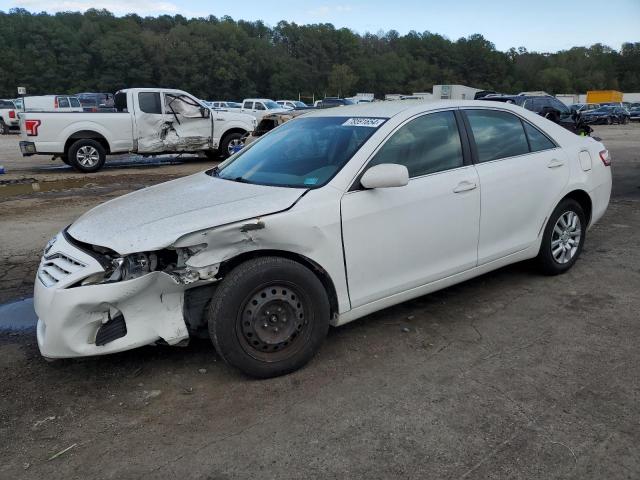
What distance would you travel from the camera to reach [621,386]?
3.01 metres

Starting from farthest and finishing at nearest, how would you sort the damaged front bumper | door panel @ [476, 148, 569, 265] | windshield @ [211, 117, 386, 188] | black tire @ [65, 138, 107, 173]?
black tire @ [65, 138, 107, 173], door panel @ [476, 148, 569, 265], windshield @ [211, 117, 386, 188], the damaged front bumper

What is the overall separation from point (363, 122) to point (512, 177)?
1.29 metres

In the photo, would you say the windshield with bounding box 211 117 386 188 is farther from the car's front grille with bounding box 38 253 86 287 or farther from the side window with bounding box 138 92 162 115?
the side window with bounding box 138 92 162 115

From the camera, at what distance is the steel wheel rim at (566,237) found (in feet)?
15.4

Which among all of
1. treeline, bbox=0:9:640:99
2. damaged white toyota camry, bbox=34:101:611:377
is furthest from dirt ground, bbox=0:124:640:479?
treeline, bbox=0:9:640:99

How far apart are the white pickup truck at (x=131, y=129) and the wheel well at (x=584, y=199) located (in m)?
10.9

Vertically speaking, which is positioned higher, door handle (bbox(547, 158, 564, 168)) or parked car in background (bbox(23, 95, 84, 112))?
parked car in background (bbox(23, 95, 84, 112))

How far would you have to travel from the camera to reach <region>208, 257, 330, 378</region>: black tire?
9.78 feet

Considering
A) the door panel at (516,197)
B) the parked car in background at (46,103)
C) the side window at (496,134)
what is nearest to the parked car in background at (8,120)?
the parked car in background at (46,103)

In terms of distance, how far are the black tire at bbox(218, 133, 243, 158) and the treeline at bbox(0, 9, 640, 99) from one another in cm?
9338


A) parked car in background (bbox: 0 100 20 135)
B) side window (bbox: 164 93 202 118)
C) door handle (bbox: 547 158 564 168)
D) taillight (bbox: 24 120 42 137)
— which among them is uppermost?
parked car in background (bbox: 0 100 20 135)

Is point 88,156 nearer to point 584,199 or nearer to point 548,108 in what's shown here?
point 584,199

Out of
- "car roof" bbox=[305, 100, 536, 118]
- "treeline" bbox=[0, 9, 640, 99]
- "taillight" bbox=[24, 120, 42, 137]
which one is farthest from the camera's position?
"treeline" bbox=[0, 9, 640, 99]

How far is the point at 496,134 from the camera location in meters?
4.32
